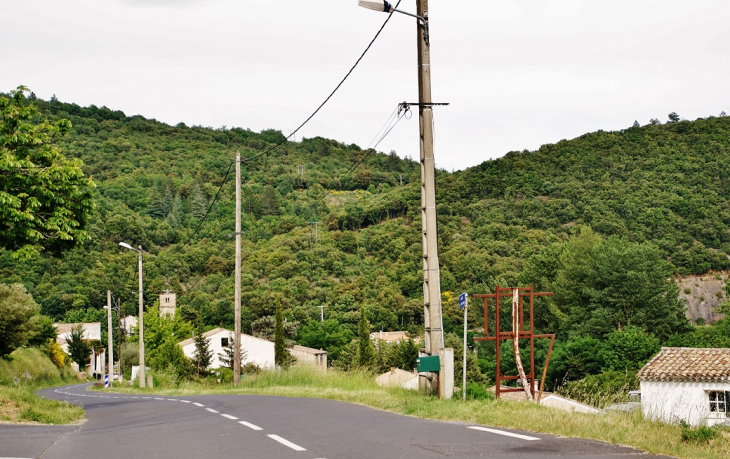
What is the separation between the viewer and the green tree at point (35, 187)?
16.5m

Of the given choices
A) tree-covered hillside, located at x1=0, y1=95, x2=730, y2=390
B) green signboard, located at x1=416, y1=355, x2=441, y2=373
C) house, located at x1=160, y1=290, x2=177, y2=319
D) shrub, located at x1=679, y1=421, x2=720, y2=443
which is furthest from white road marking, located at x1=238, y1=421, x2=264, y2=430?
house, located at x1=160, y1=290, x2=177, y2=319

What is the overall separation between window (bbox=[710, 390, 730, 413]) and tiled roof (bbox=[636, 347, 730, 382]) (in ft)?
3.86

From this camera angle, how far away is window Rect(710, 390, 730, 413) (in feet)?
125

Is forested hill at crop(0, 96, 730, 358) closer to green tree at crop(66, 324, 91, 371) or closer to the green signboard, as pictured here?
green tree at crop(66, 324, 91, 371)

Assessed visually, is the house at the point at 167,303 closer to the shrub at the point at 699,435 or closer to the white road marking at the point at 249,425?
the white road marking at the point at 249,425

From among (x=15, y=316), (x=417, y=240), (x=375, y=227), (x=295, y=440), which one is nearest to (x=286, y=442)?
(x=295, y=440)

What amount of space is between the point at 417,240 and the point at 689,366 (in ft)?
315

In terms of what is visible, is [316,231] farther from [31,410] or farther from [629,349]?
[31,410]

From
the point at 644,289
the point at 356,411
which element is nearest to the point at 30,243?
the point at 356,411

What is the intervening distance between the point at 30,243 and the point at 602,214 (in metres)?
118

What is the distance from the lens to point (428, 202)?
15.8m

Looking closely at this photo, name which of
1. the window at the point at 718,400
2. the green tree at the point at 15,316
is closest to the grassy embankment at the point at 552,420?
the window at the point at 718,400

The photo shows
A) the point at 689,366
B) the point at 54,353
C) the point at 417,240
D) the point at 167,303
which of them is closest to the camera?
the point at 689,366

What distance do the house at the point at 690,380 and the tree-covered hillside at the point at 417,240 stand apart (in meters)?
31.1
